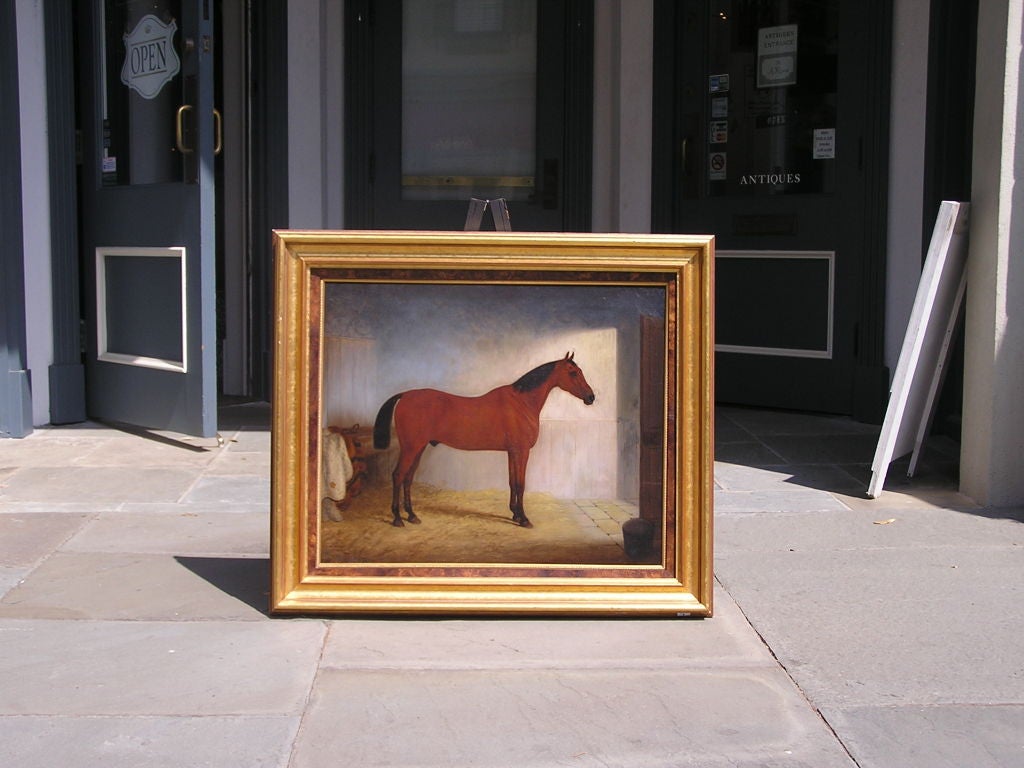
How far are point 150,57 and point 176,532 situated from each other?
110 inches

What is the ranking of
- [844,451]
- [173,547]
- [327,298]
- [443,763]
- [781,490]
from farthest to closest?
[844,451]
[781,490]
[173,547]
[327,298]
[443,763]

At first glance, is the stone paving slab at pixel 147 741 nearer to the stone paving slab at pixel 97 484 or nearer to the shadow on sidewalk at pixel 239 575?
the shadow on sidewalk at pixel 239 575

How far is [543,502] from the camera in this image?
3.82 m

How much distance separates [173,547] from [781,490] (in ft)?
8.33

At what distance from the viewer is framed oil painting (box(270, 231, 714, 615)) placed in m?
3.73

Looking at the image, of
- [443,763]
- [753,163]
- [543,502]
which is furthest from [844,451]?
[443,763]

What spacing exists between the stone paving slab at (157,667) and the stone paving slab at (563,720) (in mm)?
165

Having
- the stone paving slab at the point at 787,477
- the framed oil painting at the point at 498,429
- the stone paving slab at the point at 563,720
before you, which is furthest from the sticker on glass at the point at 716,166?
the stone paving slab at the point at 563,720

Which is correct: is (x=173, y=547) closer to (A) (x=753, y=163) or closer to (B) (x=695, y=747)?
(B) (x=695, y=747)

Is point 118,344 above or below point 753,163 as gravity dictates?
below

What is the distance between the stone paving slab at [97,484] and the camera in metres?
5.32

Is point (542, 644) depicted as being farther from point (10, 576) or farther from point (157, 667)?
point (10, 576)

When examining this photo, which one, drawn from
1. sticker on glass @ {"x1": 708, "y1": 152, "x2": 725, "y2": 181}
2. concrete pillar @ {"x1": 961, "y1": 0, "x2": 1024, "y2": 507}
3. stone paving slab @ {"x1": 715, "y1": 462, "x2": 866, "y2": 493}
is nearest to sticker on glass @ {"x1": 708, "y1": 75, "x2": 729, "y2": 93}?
sticker on glass @ {"x1": 708, "y1": 152, "x2": 725, "y2": 181}

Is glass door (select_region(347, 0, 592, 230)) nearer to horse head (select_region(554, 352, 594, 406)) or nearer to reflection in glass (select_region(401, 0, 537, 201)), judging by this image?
reflection in glass (select_region(401, 0, 537, 201))
